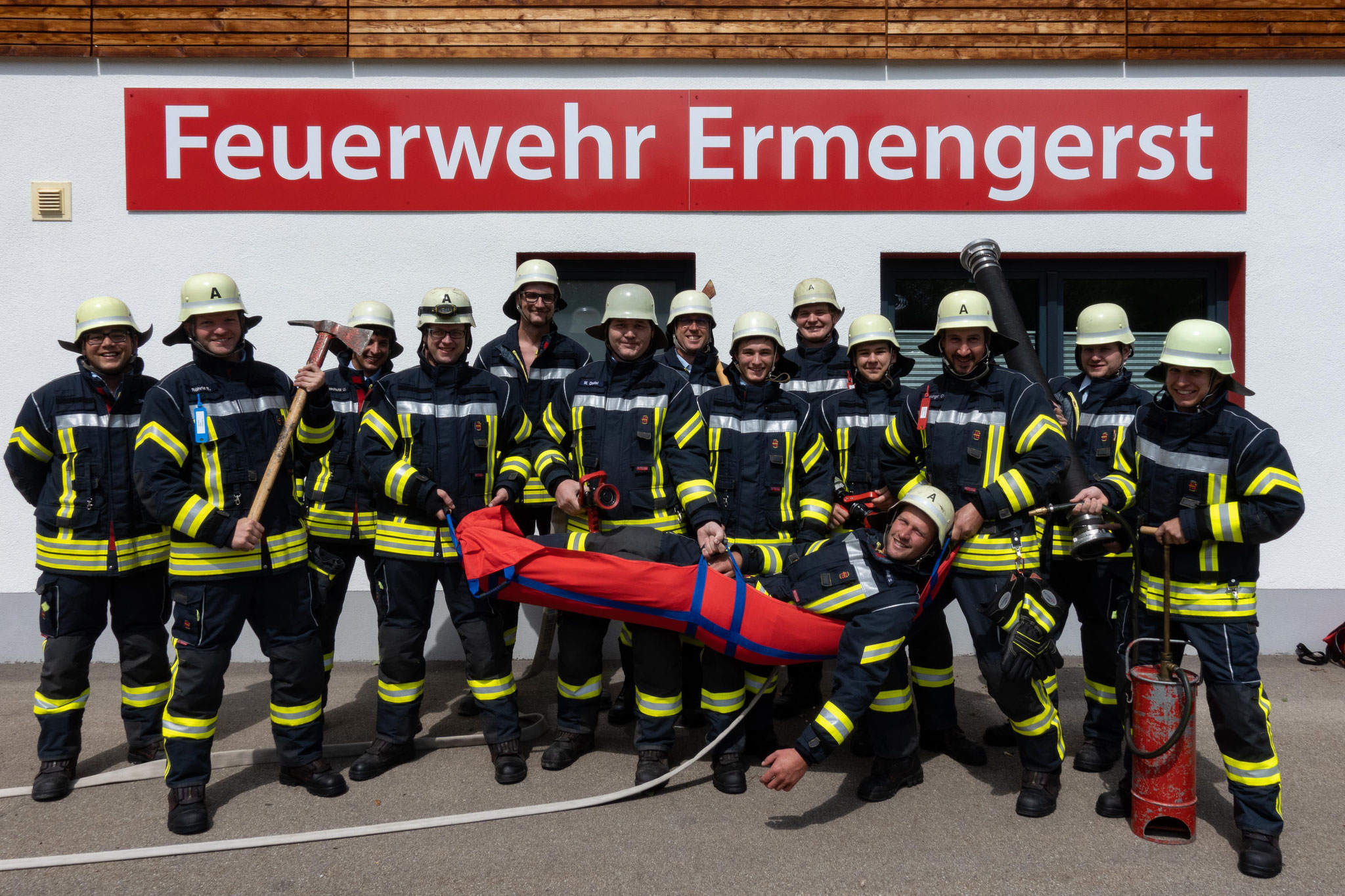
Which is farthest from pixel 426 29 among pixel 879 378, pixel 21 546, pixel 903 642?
pixel 903 642

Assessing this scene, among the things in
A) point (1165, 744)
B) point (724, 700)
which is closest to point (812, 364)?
point (724, 700)

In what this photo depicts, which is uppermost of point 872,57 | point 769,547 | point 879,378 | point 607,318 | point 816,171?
point 872,57

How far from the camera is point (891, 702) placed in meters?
4.14

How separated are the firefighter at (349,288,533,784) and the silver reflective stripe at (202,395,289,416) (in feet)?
1.34

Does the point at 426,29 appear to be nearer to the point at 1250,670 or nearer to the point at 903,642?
the point at 903,642

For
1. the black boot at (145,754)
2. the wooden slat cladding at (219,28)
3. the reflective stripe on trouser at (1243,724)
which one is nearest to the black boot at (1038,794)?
the reflective stripe on trouser at (1243,724)

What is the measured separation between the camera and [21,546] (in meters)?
6.44

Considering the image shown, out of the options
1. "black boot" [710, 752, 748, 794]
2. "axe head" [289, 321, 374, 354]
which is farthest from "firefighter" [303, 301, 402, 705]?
"black boot" [710, 752, 748, 794]

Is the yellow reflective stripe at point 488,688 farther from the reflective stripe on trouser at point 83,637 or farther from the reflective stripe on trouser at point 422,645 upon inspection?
the reflective stripe on trouser at point 83,637

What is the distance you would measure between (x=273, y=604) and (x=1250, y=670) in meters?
4.11

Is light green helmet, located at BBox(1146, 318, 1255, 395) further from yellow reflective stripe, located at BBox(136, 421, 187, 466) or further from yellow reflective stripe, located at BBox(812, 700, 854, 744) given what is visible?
yellow reflective stripe, located at BBox(136, 421, 187, 466)

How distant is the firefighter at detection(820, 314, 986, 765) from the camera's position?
4.54 metres

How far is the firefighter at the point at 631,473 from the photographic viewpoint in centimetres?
432

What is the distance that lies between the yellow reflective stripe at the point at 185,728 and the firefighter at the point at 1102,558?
3.85 meters
